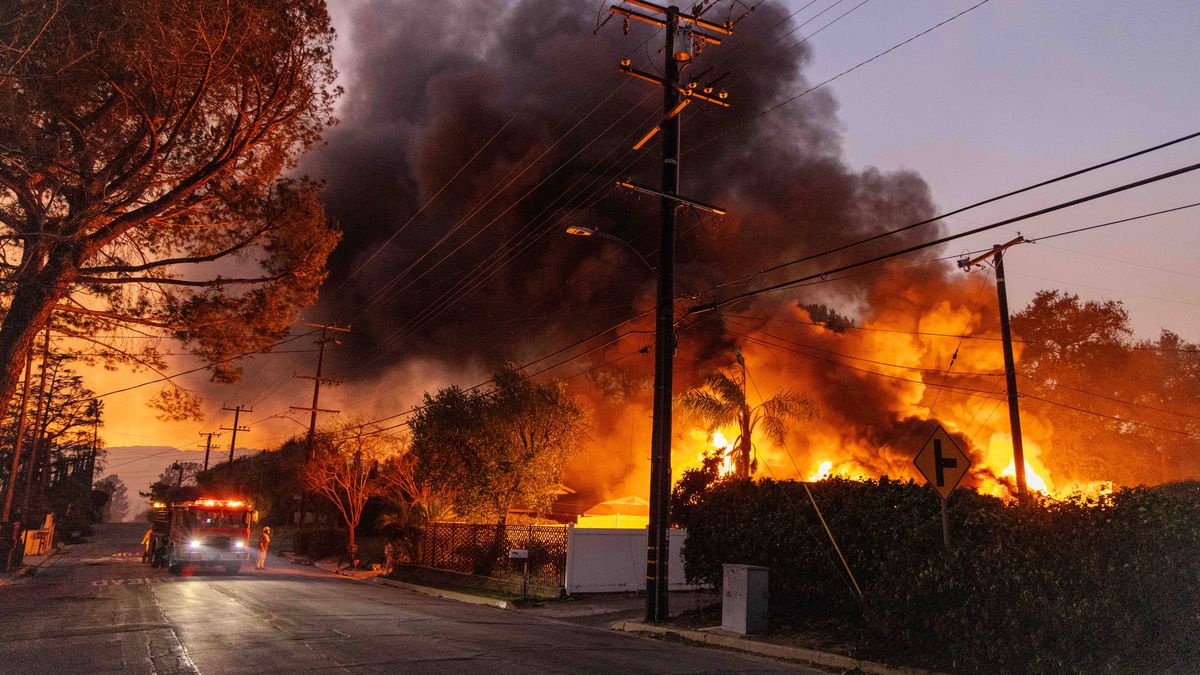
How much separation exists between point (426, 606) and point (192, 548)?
12.2 metres

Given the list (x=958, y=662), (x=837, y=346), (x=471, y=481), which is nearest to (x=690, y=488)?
(x=958, y=662)

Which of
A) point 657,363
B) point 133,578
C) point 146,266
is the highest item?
point 146,266

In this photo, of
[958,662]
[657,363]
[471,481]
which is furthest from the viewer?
[471,481]

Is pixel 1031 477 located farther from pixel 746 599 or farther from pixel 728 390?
pixel 746 599

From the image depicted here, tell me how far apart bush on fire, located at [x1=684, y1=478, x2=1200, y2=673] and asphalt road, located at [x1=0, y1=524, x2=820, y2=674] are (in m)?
2.01

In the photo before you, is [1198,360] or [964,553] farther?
[1198,360]

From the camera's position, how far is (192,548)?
26016 millimetres

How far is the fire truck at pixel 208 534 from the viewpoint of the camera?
26047 mm

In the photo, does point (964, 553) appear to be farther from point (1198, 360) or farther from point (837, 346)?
point (1198, 360)

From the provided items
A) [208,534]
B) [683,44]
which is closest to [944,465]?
[683,44]

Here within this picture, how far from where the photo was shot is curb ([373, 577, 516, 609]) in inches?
789

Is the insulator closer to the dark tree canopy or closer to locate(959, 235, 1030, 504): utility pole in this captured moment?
locate(959, 235, 1030, 504): utility pole

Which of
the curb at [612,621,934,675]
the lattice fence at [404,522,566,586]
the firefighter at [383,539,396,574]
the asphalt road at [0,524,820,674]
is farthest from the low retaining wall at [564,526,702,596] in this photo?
the firefighter at [383,539,396,574]

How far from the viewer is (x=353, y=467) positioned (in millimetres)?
39812
